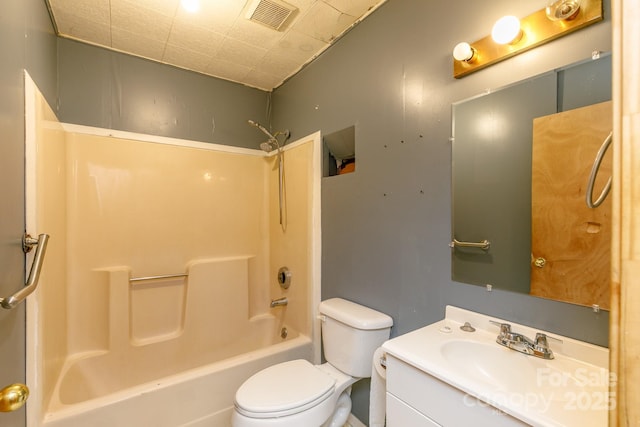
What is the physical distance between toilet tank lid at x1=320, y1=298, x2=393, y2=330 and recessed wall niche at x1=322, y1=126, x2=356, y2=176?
2.62 ft

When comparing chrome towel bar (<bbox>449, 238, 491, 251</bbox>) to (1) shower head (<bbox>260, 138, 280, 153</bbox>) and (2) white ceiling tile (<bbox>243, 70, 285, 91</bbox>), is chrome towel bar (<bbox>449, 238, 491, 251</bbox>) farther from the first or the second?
(2) white ceiling tile (<bbox>243, 70, 285, 91</bbox>)

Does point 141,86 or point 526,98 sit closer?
point 526,98

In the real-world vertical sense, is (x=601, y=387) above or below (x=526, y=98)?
below

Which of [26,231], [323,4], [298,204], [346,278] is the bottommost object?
[346,278]

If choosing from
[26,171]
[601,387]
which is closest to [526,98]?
[601,387]

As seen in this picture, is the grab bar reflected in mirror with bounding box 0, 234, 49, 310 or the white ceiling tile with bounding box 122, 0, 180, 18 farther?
the white ceiling tile with bounding box 122, 0, 180, 18

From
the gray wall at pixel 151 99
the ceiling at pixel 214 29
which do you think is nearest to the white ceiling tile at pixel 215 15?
the ceiling at pixel 214 29

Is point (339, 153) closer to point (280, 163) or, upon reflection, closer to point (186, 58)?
point (280, 163)

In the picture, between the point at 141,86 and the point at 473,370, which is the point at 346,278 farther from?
the point at 141,86

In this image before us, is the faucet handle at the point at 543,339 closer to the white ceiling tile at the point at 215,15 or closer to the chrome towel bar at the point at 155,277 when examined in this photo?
the white ceiling tile at the point at 215,15

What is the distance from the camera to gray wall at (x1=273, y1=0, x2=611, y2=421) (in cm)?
97

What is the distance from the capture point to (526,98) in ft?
3.21

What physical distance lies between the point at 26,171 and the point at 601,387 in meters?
2.08

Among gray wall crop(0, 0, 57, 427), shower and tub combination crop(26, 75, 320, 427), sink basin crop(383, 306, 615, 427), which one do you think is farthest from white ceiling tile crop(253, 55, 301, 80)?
sink basin crop(383, 306, 615, 427)
